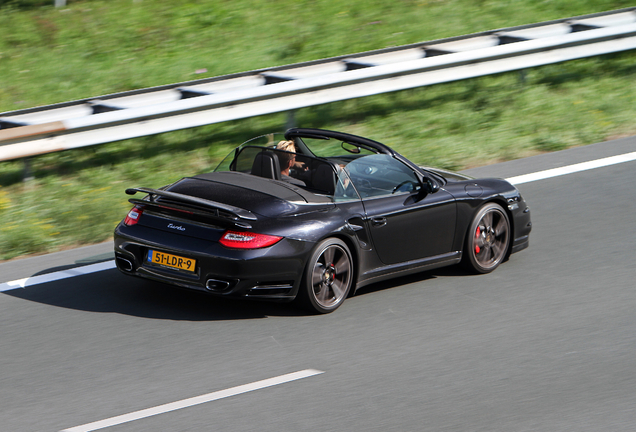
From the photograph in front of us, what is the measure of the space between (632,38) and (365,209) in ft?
25.8

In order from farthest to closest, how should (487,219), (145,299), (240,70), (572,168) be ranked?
(240,70) → (572,168) → (487,219) → (145,299)

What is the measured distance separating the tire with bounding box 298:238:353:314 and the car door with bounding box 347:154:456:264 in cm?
36

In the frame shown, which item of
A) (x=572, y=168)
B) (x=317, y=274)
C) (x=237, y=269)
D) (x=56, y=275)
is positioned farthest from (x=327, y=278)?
(x=572, y=168)

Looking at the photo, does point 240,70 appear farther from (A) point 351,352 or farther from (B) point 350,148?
(A) point 351,352

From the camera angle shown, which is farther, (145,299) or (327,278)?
(145,299)

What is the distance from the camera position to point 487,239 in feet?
25.1

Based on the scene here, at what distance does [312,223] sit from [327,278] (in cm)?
44

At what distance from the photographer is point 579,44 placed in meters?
12.5

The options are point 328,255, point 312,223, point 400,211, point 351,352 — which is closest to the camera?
point 351,352

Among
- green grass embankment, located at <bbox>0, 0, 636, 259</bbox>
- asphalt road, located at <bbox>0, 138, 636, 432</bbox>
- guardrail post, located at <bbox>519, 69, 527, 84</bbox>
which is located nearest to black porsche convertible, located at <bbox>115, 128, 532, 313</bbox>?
asphalt road, located at <bbox>0, 138, 636, 432</bbox>

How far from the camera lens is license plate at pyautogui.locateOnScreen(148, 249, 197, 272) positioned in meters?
6.22

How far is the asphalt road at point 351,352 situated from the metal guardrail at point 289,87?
184cm

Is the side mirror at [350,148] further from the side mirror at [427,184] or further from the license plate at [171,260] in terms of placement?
the license plate at [171,260]

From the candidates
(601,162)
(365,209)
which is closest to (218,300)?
(365,209)
